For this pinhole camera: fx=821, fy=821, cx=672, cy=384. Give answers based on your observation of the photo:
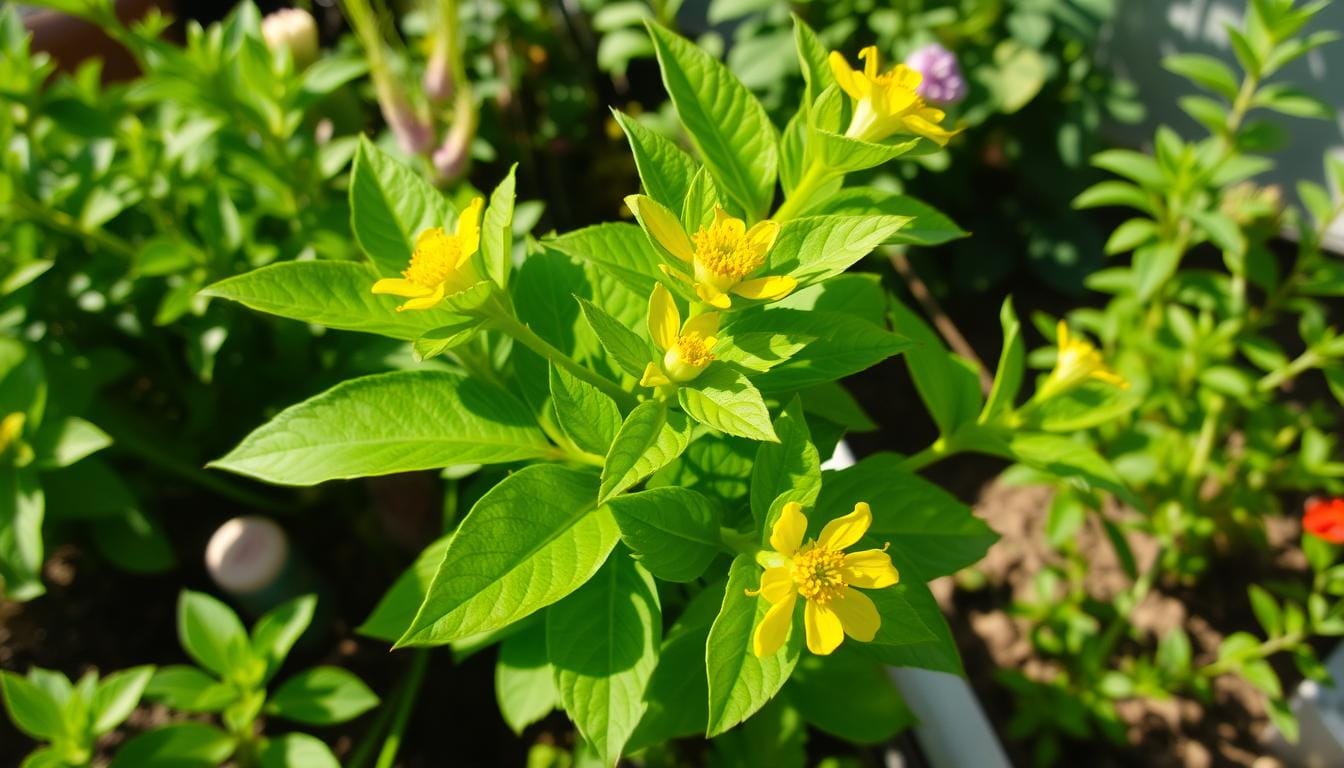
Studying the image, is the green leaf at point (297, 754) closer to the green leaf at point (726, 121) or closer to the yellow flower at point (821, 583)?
the yellow flower at point (821, 583)

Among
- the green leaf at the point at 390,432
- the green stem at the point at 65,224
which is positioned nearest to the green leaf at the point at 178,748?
the green leaf at the point at 390,432

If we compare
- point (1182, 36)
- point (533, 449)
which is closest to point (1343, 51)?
point (1182, 36)

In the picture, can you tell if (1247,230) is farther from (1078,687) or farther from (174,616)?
(174,616)

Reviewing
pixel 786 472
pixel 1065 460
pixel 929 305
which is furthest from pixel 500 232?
pixel 929 305

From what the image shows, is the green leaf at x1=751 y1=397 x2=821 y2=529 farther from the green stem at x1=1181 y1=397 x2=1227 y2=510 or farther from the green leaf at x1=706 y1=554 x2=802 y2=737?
the green stem at x1=1181 y1=397 x2=1227 y2=510

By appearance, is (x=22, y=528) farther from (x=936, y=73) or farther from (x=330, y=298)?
(x=936, y=73)
